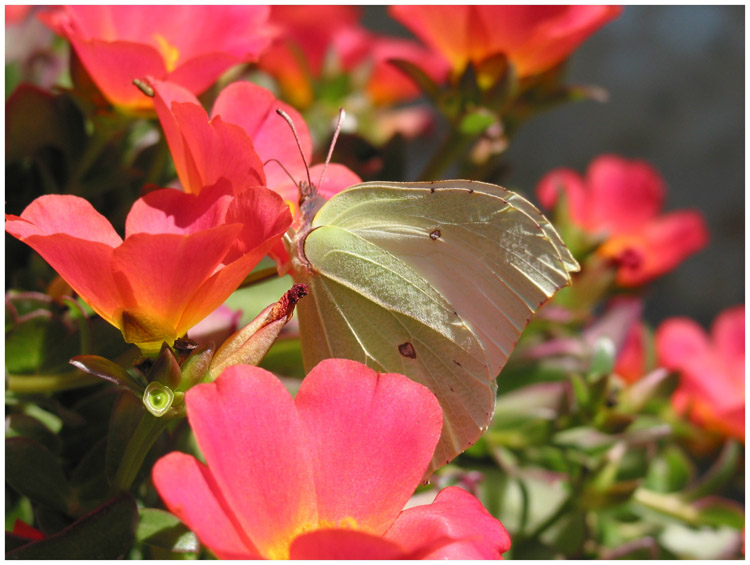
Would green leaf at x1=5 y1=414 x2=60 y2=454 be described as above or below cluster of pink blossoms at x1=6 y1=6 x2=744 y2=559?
below

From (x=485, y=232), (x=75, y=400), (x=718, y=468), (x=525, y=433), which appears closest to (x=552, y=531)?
(x=525, y=433)

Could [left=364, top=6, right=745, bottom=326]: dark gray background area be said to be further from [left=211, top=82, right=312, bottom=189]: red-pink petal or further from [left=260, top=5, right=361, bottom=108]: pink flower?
[left=211, top=82, right=312, bottom=189]: red-pink petal

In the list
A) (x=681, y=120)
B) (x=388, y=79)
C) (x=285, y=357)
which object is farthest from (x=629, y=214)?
(x=285, y=357)

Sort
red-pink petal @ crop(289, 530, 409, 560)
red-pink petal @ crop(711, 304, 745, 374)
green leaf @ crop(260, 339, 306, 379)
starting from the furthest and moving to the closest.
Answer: red-pink petal @ crop(711, 304, 745, 374) → green leaf @ crop(260, 339, 306, 379) → red-pink petal @ crop(289, 530, 409, 560)

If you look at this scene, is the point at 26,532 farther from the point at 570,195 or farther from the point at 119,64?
the point at 570,195

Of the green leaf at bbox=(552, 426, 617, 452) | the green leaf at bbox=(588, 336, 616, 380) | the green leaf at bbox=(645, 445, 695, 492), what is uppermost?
the green leaf at bbox=(588, 336, 616, 380)

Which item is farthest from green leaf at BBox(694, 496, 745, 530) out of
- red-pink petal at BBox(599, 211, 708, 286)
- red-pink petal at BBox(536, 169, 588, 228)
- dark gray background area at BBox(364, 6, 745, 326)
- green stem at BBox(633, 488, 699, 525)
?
dark gray background area at BBox(364, 6, 745, 326)

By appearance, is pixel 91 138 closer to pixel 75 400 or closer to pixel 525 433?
pixel 75 400

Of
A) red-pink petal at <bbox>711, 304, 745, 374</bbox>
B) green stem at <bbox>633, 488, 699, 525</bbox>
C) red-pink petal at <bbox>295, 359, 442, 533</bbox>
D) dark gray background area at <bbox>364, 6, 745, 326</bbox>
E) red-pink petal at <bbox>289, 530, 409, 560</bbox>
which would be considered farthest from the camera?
dark gray background area at <bbox>364, 6, 745, 326</bbox>
